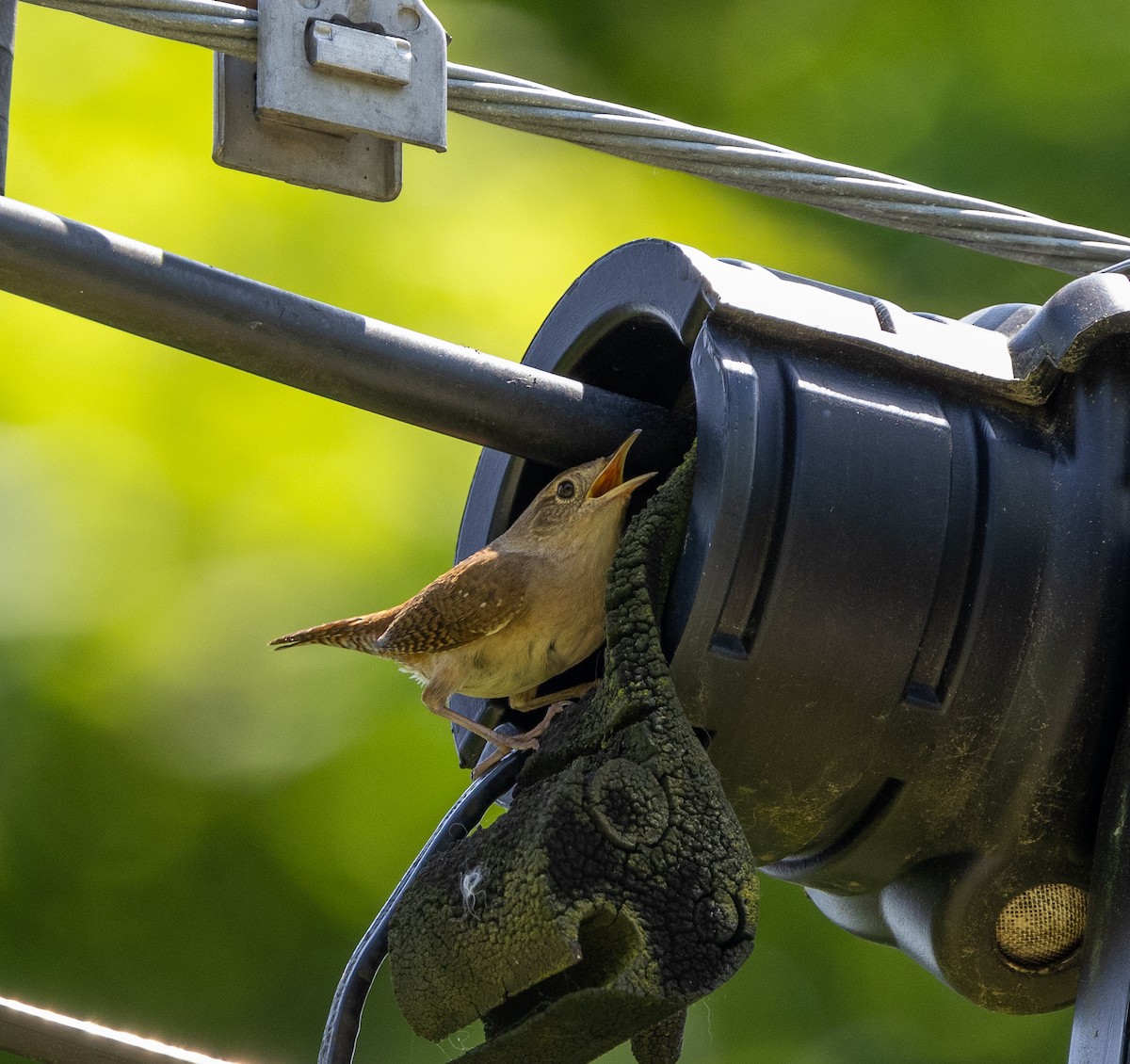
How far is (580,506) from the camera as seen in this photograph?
2240 mm

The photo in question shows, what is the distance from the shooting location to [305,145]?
1.95 m

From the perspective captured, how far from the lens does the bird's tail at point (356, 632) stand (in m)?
2.93

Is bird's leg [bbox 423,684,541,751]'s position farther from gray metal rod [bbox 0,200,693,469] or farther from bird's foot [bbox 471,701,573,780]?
gray metal rod [bbox 0,200,693,469]

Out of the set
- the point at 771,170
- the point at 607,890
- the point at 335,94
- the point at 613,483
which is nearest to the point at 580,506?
the point at 613,483

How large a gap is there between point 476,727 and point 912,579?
0.78m

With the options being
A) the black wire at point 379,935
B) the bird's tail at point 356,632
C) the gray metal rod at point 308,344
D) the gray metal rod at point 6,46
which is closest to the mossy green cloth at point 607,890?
the black wire at point 379,935

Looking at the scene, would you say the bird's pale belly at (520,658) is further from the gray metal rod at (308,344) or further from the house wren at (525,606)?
the gray metal rod at (308,344)

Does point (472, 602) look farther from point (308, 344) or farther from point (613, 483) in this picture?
point (308, 344)

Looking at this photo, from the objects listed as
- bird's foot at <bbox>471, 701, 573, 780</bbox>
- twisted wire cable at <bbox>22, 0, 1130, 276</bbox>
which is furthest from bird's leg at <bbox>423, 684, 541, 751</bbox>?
twisted wire cable at <bbox>22, 0, 1130, 276</bbox>

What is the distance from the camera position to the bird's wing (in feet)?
7.86

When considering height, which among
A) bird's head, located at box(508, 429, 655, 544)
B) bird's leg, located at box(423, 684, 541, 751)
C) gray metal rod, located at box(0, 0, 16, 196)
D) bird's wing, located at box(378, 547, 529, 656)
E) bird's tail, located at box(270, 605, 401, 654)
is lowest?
bird's tail, located at box(270, 605, 401, 654)

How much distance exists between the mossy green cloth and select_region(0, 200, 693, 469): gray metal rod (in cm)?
16

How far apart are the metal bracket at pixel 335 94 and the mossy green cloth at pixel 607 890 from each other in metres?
0.52

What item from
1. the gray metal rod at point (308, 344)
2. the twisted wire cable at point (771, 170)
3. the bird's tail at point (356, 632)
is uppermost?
the twisted wire cable at point (771, 170)
